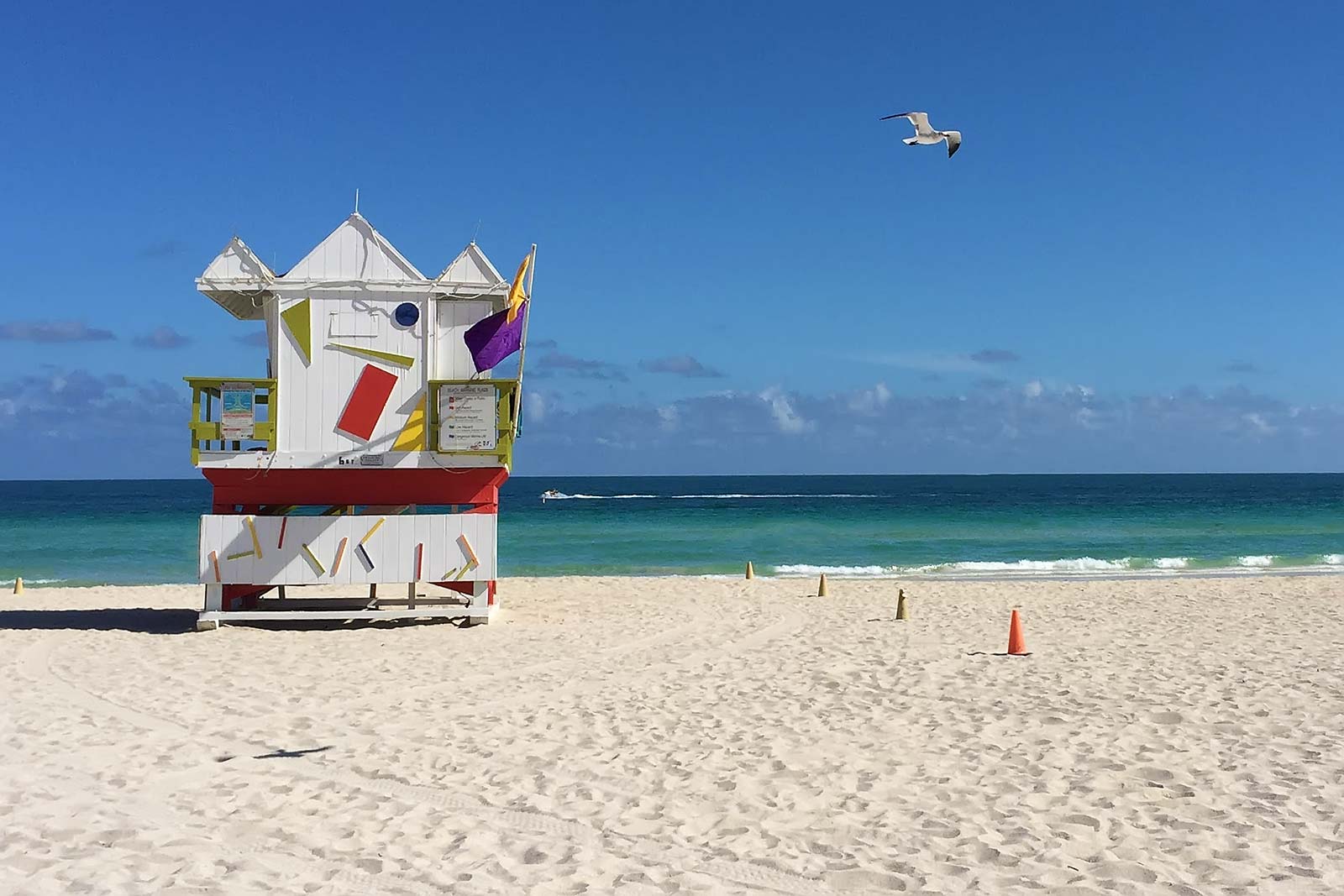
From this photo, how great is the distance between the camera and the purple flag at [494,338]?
1595 cm

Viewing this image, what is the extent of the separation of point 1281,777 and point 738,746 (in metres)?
3.99

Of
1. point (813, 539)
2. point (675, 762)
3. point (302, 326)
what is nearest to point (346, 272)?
point (302, 326)

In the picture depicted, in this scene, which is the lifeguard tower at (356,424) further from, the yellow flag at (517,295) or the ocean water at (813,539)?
the ocean water at (813,539)

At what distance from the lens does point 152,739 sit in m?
9.10

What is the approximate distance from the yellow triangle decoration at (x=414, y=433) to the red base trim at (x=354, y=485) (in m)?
0.36

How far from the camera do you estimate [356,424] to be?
15758 millimetres

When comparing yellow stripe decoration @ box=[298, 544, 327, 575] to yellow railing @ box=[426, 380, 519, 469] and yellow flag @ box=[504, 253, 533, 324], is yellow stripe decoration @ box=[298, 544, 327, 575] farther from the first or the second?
yellow flag @ box=[504, 253, 533, 324]

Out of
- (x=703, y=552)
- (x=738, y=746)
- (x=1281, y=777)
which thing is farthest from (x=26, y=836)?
(x=703, y=552)

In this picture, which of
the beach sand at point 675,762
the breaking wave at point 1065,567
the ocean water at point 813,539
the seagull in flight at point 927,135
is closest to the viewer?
the beach sand at point 675,762

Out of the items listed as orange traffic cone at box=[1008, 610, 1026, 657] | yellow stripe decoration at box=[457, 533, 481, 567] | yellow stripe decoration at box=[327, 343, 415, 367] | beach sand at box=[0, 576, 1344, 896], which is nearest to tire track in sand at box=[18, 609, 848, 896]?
beach sand at box=[0, 576, 1344, 896]

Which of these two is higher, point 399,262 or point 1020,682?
point 399,262

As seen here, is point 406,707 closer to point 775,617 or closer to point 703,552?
point 775,617

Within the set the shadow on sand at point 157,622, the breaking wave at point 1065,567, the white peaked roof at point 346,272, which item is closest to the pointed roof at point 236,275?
the white peaked roof at point 346,272

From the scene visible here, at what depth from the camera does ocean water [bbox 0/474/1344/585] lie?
114 ft
